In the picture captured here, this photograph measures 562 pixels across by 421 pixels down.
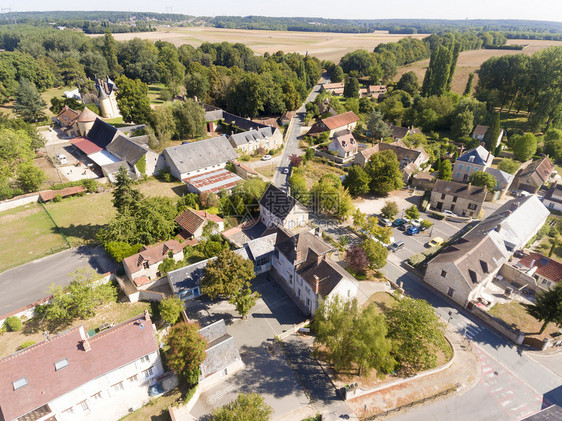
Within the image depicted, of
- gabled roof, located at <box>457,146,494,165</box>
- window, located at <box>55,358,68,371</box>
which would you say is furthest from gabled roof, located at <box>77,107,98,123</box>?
gabled roof, located at <box>457,146,494,165</box>

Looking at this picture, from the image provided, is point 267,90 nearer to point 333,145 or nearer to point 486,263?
point 333,145

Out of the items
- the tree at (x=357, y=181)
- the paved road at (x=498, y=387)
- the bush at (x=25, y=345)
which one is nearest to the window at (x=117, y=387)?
the bush at (x=25, y=345)

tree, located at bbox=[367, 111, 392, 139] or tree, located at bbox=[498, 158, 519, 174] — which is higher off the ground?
tree, located at bbox=[367, 111, 392, 139]

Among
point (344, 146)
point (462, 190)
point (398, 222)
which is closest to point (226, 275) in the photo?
point (398, 222)

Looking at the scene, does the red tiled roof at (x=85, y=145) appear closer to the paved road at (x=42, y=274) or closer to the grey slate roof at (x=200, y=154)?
the grey slate roof at (x=200, y=154)

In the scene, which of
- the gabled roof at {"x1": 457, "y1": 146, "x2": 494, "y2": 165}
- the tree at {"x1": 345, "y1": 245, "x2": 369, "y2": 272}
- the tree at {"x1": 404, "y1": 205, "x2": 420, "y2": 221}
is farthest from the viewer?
the gabled roof at {"x1": 457, "y1": 146, "x2": 494, "y2": 165}

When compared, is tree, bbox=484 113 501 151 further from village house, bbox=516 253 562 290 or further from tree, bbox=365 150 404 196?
village house, bbox=516 253 562 290
